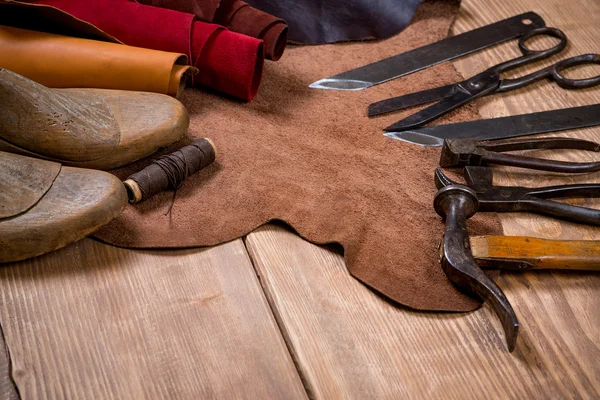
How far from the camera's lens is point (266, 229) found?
3.84 ft

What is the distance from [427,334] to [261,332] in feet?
0.83

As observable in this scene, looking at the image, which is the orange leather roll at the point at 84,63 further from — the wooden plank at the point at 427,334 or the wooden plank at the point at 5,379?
the wooden plank at the point at 5,379

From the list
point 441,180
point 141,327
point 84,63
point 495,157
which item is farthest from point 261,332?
point 84,63

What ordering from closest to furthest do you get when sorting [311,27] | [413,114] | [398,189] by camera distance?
[398,189] < [413,114] < [311,27]

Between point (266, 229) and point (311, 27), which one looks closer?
point (266, 229)

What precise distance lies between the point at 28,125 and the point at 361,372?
2.20 ft

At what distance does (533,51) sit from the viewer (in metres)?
1.53

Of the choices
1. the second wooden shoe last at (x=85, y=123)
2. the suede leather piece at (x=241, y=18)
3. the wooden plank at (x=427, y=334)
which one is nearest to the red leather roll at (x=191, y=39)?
the suede leather piece at (x=241, y=18)

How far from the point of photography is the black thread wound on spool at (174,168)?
116 centimetres

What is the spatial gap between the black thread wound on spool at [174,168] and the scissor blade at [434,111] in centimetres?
37

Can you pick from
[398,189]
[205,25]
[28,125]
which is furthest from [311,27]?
[28,125]

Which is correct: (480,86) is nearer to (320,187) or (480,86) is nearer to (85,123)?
(320,187)

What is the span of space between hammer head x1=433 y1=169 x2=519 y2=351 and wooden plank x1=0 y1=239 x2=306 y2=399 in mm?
290

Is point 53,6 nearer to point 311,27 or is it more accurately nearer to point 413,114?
point 311,27
